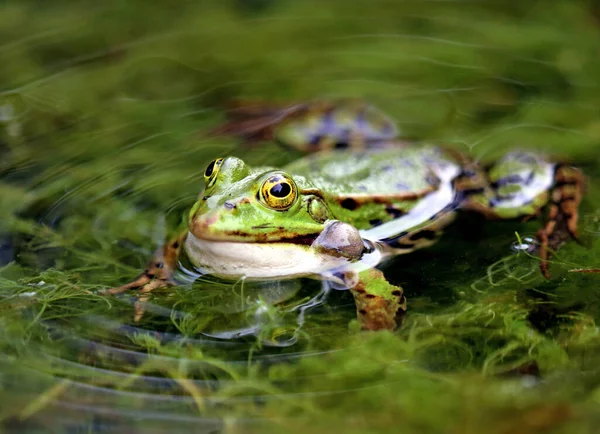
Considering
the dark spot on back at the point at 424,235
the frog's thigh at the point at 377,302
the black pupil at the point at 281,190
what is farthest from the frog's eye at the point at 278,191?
the dark spot on back at the point at 424,235

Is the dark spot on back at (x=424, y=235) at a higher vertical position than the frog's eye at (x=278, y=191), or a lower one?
lower

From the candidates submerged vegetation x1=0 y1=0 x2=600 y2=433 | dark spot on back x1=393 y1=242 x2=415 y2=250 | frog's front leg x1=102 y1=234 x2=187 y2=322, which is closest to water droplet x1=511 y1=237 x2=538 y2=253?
submerged vegetation x1=0 y1=0 x2=600 y2=433

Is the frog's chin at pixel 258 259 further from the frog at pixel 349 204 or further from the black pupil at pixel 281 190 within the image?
the black pupil at pixel 281 190

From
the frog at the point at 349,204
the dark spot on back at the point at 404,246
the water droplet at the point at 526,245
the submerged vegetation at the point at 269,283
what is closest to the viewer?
the submerged vegetation at the point at 269,283

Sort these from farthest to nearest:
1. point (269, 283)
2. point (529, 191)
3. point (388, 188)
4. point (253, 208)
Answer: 1. point (529, 191)
2. point (388, 188)
3. point (269, 283)
4. point (253, 208)

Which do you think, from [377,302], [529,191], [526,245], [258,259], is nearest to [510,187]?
[529,191]

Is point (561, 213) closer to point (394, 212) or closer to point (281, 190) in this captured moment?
point (394, 212)

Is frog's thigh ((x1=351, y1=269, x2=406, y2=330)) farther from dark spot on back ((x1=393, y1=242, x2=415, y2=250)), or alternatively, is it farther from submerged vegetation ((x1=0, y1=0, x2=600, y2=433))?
dark spot on back ((x1=393, y1=242, x2=415, y2=250))
